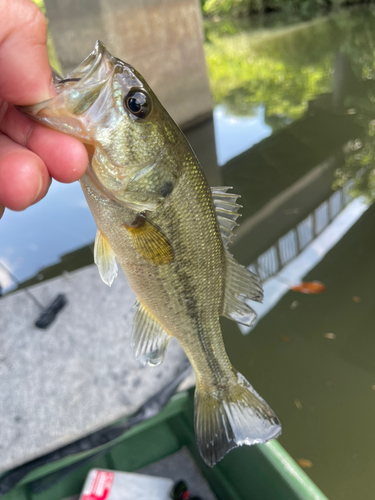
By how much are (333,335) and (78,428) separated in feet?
6.47

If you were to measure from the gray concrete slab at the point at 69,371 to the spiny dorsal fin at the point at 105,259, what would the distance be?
2.73 feet

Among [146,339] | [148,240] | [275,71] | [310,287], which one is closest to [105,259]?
[148,240]

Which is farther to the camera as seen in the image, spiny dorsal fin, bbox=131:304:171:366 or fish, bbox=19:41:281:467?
spiny dorsal fin, bbox=131:304:171:366

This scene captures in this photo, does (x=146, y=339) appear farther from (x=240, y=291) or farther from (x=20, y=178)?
(x=20, y=178)

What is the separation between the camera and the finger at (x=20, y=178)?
71cm

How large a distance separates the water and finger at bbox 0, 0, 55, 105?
2.34m

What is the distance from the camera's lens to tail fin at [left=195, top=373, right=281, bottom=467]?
1.13 m

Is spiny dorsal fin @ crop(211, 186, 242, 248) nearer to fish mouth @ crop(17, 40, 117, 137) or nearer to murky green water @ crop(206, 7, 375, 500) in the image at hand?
fish mouth @ crop(17, 40, 117, 137)

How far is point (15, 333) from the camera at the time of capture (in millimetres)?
2004

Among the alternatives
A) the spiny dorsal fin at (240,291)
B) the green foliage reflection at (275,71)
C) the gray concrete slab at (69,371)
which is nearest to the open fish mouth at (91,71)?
the spiny dorsal fin at (240,291)

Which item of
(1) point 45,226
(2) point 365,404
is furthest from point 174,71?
(2) point 365,404

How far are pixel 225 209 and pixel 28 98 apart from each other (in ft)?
1.85

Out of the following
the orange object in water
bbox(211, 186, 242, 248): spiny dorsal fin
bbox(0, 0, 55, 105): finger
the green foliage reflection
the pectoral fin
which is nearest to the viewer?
bbox(0, 0, 55, 105): finger

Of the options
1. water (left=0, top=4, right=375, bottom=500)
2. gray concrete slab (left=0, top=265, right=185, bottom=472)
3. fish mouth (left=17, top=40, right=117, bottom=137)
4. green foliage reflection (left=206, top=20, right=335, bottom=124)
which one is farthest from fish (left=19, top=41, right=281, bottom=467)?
→ green foliage reflection (left=206, top=20, right=335, bottom=124)
